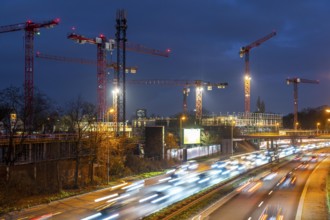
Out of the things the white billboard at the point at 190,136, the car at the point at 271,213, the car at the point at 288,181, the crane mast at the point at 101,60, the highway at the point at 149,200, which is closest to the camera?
the car at the point at 271,213

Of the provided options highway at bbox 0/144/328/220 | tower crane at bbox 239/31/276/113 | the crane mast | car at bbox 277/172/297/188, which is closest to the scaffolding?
tower crane at bbox 239/31/276/113

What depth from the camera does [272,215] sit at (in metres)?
33.5

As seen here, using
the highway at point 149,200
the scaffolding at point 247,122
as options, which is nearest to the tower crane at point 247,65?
the scaffolding at point 247,122

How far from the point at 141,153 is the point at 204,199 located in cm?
4042

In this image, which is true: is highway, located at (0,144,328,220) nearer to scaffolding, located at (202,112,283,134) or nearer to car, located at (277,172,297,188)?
Result: car, located at (277,172,297,188)

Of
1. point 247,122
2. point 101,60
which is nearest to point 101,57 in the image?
point 101,60

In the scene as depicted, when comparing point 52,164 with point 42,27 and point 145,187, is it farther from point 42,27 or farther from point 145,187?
point 42,27

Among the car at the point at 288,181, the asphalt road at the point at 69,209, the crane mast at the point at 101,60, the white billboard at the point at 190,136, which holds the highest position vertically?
the crane mast at the point at 101,60

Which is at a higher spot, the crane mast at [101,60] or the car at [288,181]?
the crane mast at [101,60]

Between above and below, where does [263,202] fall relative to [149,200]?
below

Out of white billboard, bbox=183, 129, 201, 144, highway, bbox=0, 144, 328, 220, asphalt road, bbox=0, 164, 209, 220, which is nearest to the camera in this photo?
asphalt road, bbox=0, 164, 209, 220

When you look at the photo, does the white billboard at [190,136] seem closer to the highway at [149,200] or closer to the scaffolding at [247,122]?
the highway at [149,200]

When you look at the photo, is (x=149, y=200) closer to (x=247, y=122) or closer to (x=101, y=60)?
(x=101, y=60)

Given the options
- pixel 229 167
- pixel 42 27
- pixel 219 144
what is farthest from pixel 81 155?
pixel 219 144
